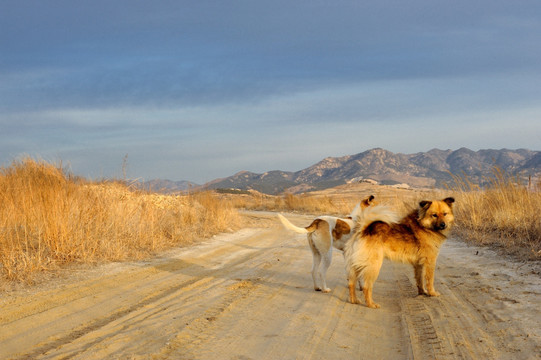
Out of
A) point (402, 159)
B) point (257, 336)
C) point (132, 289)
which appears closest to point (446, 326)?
point (257, 336)

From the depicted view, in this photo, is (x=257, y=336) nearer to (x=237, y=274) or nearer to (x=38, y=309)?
(x=38, y=309)

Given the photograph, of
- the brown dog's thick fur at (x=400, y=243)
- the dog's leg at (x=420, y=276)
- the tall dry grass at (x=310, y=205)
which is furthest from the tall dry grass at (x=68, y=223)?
the tall dry grass at (x=310, y=205)

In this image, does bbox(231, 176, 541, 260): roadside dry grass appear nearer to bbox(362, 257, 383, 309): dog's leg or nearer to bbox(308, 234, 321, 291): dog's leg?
bbox(362, 257, 383, 309): dog's leg

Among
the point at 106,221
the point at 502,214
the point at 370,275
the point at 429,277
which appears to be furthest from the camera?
the point at 502,214

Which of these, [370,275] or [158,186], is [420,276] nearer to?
[370,275]

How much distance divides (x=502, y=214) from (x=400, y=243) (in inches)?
256

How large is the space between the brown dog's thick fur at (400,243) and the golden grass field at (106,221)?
9.41 feet

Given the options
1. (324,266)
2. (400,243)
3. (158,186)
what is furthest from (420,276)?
(158,186)

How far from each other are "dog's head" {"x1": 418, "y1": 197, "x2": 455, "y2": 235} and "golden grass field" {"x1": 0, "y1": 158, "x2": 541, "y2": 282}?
2.68 meters

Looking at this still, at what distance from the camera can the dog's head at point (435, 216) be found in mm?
7031

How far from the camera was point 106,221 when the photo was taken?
10812 mm

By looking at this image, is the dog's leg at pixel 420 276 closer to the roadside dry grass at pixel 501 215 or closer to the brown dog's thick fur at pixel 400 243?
the brown dog's thick fur at pixel 400 243

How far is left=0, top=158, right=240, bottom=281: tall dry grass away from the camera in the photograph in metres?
8.20

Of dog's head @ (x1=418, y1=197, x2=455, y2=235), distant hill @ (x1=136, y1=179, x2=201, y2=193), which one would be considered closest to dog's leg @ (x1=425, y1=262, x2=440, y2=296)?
dog's head @ (x1=418, y1=197, x2=455, y2=235)
